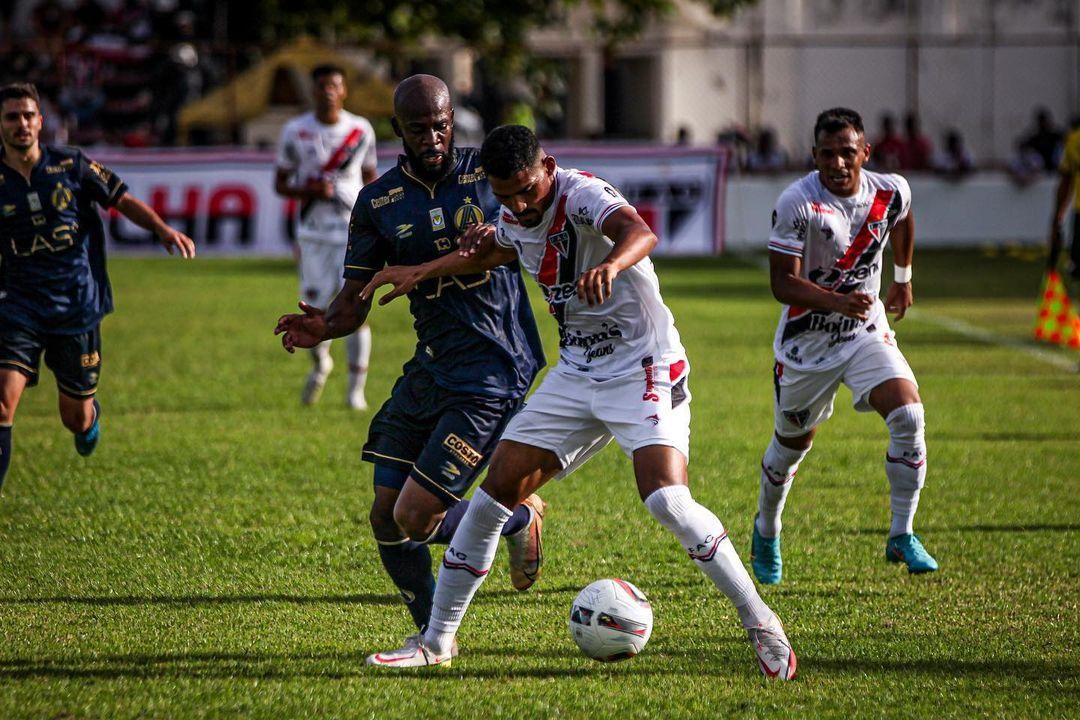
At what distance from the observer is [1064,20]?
4025 cm

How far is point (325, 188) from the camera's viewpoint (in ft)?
40.4

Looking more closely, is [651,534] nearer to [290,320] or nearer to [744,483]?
[744,483]

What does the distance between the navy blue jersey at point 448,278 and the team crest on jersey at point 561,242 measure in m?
0.57

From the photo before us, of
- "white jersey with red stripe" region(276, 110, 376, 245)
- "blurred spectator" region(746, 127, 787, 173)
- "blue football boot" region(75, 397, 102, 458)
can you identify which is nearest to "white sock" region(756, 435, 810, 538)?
"blue football boot" region(75, 397, 102, 458)

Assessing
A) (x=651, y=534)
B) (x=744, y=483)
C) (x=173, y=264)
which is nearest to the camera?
(x=651, y=534)

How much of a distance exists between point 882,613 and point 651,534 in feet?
5.66

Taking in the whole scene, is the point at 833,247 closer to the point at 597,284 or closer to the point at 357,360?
the point at 597,284

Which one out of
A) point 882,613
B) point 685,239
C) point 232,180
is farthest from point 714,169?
point 882,613

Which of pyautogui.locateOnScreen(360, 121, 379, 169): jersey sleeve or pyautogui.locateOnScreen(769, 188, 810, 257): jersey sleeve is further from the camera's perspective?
pyautogui.locateOnScreen(360, 121, 379, 169): jersey sleeve

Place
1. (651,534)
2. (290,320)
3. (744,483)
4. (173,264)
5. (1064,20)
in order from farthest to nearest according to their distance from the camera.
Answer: (1064,20) < (173,264) < (744,483) < (651,534) < (290,320)

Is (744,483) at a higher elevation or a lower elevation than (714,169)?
lower

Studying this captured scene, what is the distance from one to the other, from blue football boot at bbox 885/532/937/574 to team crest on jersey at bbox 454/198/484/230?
2.53 m

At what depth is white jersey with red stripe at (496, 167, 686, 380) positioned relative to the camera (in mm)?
5832

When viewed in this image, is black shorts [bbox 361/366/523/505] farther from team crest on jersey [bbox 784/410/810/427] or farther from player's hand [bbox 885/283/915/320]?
player's hand [bbox 885/283/915/320]
